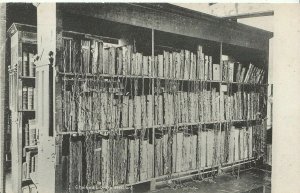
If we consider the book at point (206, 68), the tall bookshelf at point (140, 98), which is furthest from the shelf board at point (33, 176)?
the book at point (206, 68)

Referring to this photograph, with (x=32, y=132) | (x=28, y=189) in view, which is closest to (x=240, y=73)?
(x=32, y=132)

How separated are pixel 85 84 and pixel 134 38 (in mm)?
888

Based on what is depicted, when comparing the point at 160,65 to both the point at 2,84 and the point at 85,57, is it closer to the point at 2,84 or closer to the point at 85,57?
the point at 85,57

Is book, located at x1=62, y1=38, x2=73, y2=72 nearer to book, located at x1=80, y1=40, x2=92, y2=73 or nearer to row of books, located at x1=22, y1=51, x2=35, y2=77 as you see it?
book, located at x1=80, y1=40, x2=92, y2=73

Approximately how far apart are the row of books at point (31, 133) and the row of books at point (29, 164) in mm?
126

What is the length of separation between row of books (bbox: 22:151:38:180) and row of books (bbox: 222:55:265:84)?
2413 mm

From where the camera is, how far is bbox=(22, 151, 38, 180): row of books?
11.6 ft

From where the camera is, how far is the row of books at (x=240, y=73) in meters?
3.78

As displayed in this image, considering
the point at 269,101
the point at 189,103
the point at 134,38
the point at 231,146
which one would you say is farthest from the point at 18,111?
the point at 269,101

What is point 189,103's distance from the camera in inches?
134

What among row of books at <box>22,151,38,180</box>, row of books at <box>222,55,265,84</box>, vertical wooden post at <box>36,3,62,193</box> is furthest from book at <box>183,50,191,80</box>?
row of books at <box>22,151,38,180</box>

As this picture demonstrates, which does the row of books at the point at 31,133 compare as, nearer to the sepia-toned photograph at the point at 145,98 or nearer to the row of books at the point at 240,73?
the sepia-toned photograph at the point at 145,98

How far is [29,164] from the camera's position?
11.7 ft

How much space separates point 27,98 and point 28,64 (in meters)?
0.39
